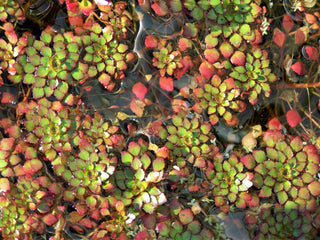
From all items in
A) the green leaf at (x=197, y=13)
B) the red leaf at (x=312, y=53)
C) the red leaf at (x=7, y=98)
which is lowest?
→ the red leaf at (x=7, y=98)

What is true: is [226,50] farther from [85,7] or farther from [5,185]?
[5,185]

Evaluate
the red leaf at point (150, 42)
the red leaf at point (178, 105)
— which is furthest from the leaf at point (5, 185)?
the red leaf at point (150, 42)

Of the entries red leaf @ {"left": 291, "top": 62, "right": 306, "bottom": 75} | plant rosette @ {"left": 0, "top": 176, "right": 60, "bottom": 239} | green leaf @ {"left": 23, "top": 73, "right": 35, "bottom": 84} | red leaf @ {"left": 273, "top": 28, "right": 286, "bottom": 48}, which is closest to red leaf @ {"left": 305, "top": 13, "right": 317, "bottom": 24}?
red leaf @ {"left": 273, "top": 28, "right": 286, "bottom": 48}

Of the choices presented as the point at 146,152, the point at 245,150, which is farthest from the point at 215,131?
the point at 146,152

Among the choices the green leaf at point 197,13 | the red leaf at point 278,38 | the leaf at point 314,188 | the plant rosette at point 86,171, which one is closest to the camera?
the plant rosette at point 86,171

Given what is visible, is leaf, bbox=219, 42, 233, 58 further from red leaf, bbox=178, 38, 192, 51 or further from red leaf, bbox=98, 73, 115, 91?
red leaf, bbox=98, 73, 115, 91

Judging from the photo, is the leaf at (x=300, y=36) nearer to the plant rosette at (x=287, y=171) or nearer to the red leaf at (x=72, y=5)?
the plant rosette at (x=287, y=171)
